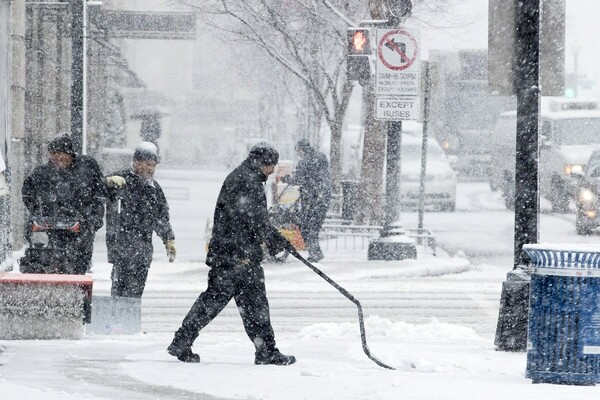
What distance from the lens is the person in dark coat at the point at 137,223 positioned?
447 inches

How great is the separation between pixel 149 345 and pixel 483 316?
14.5ft

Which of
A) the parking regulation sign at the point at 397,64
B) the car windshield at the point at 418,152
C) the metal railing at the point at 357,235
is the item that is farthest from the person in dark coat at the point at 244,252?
the car windshield at the point at 418,152

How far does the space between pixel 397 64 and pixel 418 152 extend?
1423cm

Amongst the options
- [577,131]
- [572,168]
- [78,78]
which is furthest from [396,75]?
[577,131]

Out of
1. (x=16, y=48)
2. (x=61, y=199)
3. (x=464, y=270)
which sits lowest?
(x=464, y=270)

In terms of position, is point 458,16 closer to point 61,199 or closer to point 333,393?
point 61,199

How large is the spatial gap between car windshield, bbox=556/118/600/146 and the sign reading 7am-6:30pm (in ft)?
38.8

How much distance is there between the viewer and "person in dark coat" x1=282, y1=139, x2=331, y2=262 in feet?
61.6

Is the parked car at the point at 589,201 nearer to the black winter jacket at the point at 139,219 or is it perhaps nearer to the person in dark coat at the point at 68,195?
the black winter jacket at the point at 139,219

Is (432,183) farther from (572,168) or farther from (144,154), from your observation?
(144,154)

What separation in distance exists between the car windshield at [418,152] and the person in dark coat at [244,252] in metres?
22.5

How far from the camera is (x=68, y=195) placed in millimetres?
11461

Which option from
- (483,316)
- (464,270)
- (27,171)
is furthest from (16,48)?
(483,316)

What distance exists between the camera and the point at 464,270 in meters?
18.5
